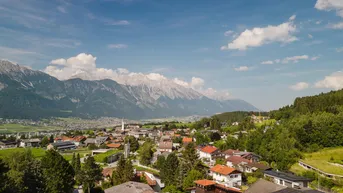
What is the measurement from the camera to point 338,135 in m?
72.9

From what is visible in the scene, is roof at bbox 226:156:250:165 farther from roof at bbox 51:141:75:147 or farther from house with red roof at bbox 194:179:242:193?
roof at bbox 51:141:75:147

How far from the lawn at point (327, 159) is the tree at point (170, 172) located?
2987cm

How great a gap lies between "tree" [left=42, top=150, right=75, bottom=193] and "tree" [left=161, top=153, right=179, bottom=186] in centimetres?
1777

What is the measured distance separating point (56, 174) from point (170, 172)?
2090cm

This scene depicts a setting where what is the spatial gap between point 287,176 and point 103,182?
34102 millimetres

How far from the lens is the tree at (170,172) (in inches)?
2052

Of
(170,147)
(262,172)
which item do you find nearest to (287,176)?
(262,172)

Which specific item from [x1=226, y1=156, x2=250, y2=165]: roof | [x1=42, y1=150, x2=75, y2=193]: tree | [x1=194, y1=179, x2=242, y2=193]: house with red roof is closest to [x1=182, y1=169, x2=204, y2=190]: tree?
[x1=194, y1=179, x2=242, y2=193]: house with red roof

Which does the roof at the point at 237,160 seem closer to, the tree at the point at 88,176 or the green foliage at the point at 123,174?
the green foliage at the point at 123,174

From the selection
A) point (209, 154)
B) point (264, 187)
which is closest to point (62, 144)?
point (209, 154)

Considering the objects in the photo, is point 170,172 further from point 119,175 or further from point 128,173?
point 119,175

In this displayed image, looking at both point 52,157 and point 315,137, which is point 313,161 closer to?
point 315,137

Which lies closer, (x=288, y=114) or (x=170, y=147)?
(x=170, y=147)

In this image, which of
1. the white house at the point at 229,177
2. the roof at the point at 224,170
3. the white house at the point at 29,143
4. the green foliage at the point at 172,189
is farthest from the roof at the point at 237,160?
the white house at the point at 29,143
